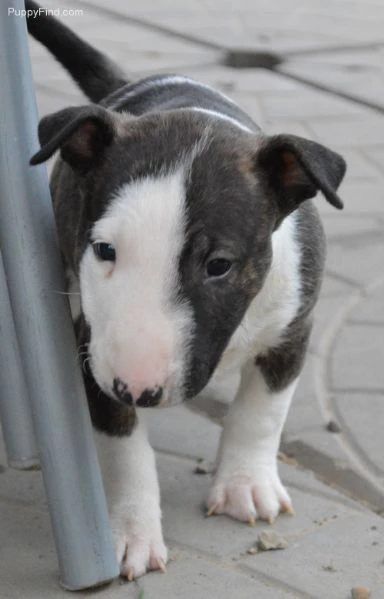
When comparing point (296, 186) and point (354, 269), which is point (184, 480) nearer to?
point (296, 186)

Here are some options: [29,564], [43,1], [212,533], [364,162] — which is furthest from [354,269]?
[43,1]

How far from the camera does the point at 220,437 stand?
319 centimetres

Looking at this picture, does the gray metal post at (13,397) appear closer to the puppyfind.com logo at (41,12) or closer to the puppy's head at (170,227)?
the puppy's head at (170,227)

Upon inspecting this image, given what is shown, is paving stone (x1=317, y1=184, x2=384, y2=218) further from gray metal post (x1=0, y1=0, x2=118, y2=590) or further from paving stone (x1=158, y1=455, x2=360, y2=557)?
gray metal post (x1=0, y1=0, x2=118, y2=590)

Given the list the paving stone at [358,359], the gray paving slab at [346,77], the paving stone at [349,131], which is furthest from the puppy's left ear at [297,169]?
the gray paving slab at [346,77]

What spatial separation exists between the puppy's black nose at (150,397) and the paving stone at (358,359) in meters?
1.43

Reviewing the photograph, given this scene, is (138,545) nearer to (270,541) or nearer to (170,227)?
(270,541)

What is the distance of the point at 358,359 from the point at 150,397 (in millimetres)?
1636

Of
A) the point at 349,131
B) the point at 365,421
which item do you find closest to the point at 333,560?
the point at 365,421

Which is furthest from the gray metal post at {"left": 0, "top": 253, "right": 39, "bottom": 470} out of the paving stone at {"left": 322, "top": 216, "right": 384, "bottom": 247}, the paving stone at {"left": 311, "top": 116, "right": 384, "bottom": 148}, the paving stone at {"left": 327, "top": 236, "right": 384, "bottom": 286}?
the paving stone at {"left": 311, "top": 116, "right": 384, "bottom": 148}

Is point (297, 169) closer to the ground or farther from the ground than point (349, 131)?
farther from the ground

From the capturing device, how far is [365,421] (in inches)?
135

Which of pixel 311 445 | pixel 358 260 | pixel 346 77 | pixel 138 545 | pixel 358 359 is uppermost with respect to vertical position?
pixel 138 545

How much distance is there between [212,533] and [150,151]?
91cm
